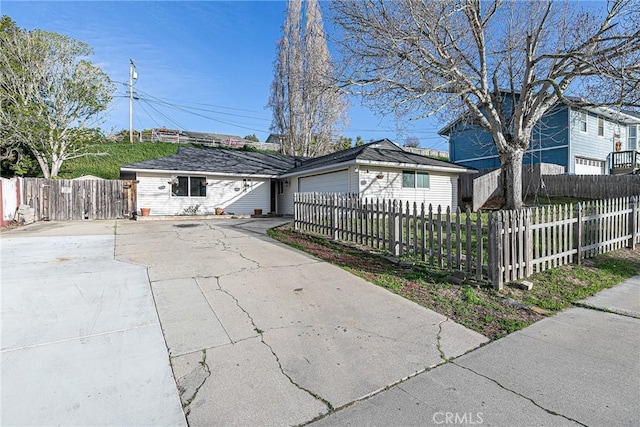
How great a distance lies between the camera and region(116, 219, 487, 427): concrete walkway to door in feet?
7.32

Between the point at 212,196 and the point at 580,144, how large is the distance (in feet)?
72.7

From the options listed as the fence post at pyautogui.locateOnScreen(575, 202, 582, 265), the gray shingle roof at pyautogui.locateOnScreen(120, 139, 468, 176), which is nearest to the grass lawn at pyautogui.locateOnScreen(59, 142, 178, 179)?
the gray shingle roof at pyautogui.locateOnScreen(120, 139, 468, 176)

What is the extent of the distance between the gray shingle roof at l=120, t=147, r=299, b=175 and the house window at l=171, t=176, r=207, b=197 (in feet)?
1.93

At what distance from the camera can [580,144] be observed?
19.4m

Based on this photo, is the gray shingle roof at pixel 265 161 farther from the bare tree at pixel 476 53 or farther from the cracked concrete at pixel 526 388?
the cracked concrete at pixel 526 388

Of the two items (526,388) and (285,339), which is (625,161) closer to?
Answer: (526,388)

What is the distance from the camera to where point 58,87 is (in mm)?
17391

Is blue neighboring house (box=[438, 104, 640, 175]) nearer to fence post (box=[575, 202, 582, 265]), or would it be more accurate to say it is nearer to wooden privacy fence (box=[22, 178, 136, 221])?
fence post (box=[575, 202, 582, 265])

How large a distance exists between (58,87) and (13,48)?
7.78ft

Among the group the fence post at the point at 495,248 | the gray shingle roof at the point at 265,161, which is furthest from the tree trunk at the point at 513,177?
the fence post at the point at 495,248

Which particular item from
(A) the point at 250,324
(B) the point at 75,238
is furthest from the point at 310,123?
(A) the point at 250,324

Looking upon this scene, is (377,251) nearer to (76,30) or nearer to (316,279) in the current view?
(316,279)

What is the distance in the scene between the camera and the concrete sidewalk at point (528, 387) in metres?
2.04

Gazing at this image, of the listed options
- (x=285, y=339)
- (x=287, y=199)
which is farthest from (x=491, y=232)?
(x=287, y=199)
